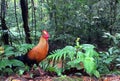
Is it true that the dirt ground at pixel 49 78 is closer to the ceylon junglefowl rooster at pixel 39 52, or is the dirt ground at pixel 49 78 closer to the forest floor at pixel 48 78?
the forest floor at pixel 48 78

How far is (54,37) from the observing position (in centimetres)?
718

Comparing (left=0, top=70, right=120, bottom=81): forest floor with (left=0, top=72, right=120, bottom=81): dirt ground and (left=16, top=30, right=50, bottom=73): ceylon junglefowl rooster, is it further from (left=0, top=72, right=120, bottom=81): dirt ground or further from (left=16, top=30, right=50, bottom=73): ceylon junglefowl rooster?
(left=16, top=30, right=50, bottom=73): ceylon junglefowl rooster

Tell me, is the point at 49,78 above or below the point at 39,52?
below

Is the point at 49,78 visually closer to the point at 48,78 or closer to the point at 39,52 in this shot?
the point at 48,78

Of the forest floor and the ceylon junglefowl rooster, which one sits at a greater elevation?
the ceylon junglefowl rooster

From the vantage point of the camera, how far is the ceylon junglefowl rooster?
15.2ft

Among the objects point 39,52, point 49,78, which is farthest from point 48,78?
point 39,52

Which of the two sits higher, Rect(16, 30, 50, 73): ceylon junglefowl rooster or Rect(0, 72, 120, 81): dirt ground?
Rect(16, 30, 50, 73): ceylon junglefowl rooster

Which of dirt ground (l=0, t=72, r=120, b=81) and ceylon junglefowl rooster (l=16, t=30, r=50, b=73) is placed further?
ceylon junglefowl rooster (l=16, t=30, r=50, b=73)

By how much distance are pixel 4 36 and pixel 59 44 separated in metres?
1.46

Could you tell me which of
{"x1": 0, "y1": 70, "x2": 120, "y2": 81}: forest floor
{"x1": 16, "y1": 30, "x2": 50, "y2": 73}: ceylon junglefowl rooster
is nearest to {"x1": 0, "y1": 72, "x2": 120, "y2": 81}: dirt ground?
{"x1": 0, "y1": 70, "x2": 120, "y2": 81}: forest floor

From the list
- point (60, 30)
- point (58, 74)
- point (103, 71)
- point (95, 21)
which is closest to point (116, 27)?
point (95, 21)

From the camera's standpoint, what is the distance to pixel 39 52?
15.2 feet

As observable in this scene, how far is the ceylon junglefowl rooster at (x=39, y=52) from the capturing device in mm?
4637
